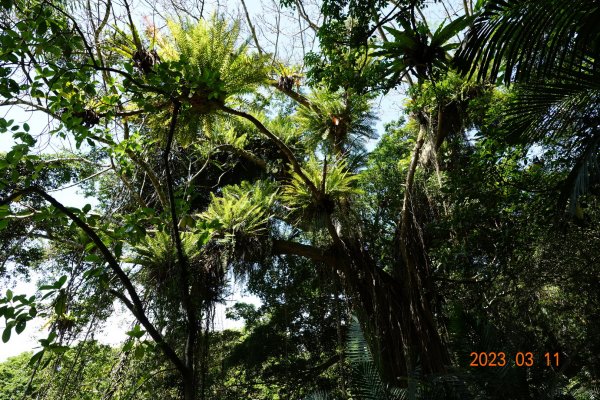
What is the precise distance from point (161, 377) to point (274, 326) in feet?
5.01

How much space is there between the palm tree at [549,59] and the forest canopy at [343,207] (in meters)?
0.01

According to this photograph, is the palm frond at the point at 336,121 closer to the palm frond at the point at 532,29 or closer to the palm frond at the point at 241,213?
the palm frond at the point at 241,213

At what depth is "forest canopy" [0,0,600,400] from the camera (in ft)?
7.00

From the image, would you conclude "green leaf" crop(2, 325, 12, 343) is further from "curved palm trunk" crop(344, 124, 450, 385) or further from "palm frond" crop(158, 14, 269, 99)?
"curved palm trunk" crop(344, 124, 450, 385)

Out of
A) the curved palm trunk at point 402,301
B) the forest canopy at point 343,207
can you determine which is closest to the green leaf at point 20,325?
the forest canopy at point 343,207

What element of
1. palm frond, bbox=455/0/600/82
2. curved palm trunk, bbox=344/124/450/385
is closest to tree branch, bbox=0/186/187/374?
palm frond, bbox=455/0/600/82

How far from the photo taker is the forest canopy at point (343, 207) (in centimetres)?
213

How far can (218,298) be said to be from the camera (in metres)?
4.91

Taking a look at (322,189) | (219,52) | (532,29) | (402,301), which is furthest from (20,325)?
(402,301)

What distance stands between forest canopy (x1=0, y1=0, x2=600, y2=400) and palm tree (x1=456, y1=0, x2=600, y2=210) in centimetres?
1

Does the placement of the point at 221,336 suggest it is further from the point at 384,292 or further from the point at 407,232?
the point at 407,232

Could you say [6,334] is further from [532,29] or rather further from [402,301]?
[402,301]

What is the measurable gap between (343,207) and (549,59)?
3015 millimetres

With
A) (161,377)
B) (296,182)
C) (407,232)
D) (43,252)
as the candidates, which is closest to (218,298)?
(161,377)
